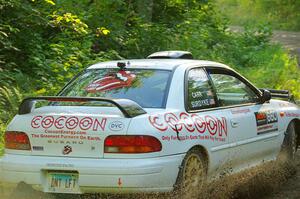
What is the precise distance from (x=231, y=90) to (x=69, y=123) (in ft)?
7.72

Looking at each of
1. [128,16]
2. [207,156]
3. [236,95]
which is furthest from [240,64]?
[207,156]

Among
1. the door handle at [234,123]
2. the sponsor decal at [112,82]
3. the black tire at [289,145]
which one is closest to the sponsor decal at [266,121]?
the black tire at [289,145]

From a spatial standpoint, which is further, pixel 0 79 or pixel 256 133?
pixel 0 79

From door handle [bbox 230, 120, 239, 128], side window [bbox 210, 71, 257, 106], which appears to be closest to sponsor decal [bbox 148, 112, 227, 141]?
door handle [bbox 230, 120, 239, 128]

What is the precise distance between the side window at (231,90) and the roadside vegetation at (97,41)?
280 cm

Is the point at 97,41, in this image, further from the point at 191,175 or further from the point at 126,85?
the point at 191,175

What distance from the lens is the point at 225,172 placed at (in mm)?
6461

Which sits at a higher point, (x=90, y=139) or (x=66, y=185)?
(x=90, y=139)

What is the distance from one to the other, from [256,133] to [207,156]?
48.1 inches

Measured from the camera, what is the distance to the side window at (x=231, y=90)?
22.6 feet

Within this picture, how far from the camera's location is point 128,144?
5.38 meters

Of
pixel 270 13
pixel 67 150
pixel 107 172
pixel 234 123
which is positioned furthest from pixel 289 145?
pixel 270 13

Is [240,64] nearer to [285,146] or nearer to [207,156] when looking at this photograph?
[285,146]

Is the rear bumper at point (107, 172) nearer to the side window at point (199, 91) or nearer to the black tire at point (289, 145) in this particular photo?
the side window at point (199, 91)
